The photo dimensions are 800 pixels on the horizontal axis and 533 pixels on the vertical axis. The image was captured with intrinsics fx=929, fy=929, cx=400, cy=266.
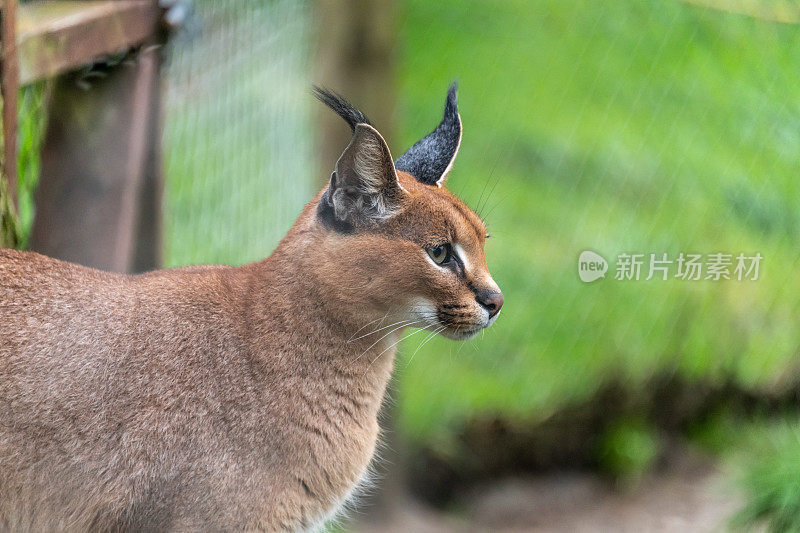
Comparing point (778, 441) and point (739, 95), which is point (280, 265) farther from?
point (739, 95)

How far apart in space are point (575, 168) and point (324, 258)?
3262 millimetres

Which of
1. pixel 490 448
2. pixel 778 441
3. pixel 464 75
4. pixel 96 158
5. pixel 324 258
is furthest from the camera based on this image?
pixel 490 448

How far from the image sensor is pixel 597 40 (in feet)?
17.6

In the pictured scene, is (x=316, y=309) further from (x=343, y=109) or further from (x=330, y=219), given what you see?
(x=343, y=109)

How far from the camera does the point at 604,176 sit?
5.50m

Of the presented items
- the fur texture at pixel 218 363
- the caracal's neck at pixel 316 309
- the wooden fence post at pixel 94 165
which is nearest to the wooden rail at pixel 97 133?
the wooden fence post at pixel 94 165

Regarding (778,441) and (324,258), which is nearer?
(324,258)

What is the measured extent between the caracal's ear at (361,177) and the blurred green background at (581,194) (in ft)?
7.32

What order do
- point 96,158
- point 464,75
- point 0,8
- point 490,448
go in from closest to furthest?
point 0,8 < point 96,158 < point 464,75 < point 490,448

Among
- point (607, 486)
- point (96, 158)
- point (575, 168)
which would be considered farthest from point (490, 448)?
point (96, 158)

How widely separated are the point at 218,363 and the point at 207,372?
4 cm

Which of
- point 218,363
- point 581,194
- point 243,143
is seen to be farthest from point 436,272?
point 581,194

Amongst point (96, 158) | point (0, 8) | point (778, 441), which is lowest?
point (778, 441)

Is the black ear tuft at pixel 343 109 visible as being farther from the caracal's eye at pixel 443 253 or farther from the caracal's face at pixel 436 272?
the caracal's eye at pixel 443 253
